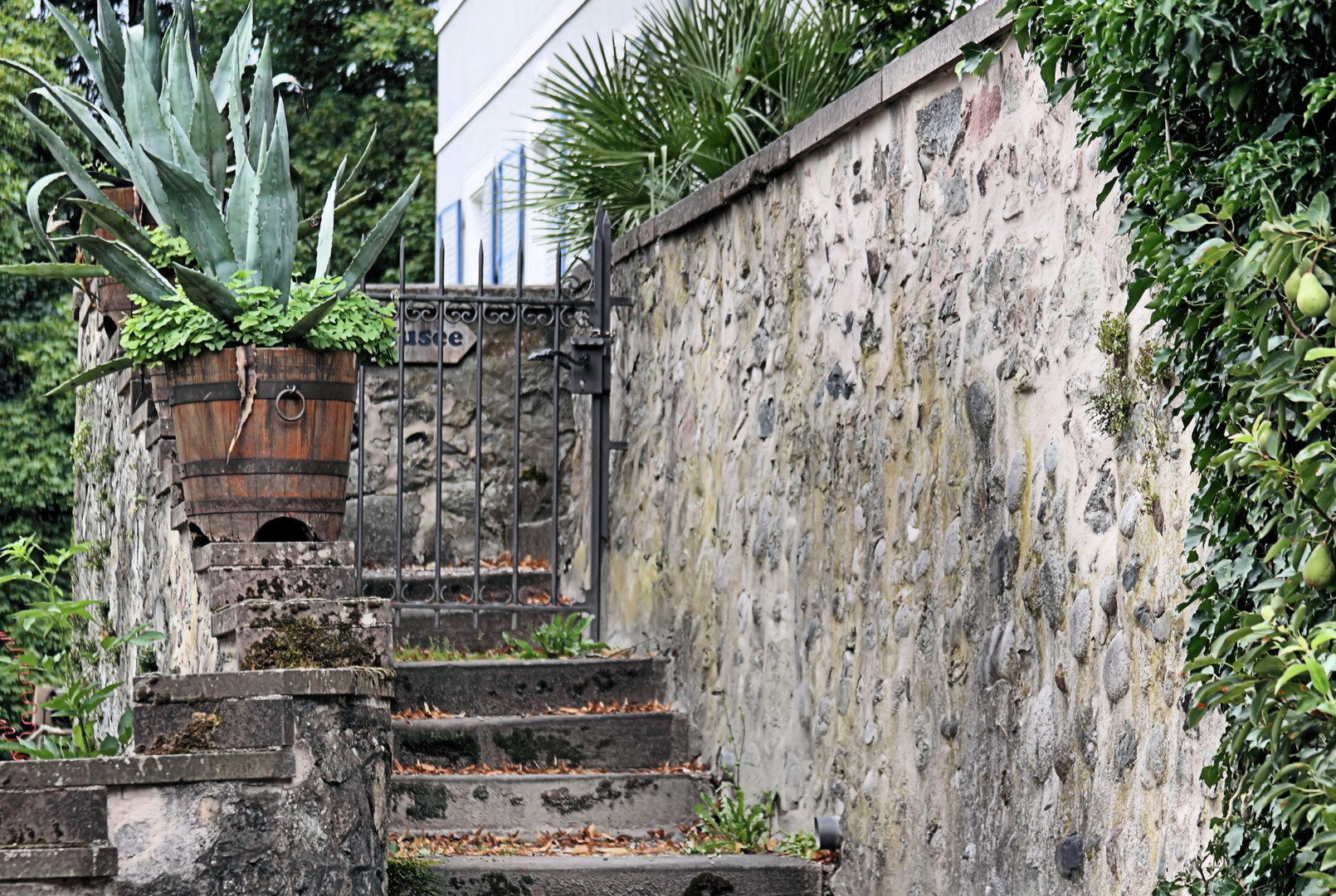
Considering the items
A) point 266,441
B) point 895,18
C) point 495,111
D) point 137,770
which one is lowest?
point 137,770

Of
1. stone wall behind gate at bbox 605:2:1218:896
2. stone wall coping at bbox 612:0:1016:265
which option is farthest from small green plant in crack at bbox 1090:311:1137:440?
stone wall coping at bbox 612:0:1016:265

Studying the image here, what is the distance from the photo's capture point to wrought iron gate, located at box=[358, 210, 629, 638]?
20.9 feet

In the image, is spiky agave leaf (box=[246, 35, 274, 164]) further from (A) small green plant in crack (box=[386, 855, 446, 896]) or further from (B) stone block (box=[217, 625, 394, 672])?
(A) small green plant in crack (box=[386, 855, 446, 896])

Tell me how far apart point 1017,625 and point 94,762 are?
6.27 feet

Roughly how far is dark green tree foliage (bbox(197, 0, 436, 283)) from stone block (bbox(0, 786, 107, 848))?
1292cm

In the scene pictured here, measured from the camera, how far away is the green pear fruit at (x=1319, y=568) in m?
2.07

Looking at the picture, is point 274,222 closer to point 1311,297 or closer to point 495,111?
point 1311,297

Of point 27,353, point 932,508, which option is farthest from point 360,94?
point 932,508

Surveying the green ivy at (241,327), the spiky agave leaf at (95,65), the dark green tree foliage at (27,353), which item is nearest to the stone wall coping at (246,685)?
the green ivy at (241,327)

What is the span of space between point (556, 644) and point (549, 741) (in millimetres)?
797

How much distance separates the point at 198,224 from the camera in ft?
12.7

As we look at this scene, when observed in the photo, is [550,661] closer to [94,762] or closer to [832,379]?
[832,379]

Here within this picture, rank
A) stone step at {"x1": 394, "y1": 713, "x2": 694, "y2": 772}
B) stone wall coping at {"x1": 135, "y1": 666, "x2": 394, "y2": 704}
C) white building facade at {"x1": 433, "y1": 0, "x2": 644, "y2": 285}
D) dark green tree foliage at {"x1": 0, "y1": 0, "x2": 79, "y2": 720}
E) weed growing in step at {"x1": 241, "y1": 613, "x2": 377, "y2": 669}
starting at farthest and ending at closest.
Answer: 1. dark green tree foliage at {"x1": 0, "y1": 0, "x2": 79, "y2": 720}
2. white building facade at {"x1": 433, "y1": 0, "x2": 644, "y2": 285}
3. stone step at {"x1": 394, "y1": 713, "x2": 694, "y2": 772}
4. weed growing in step at {"x1": 241, "y1": 613, "x2": 377, "y2": 669}
5. stone wall coping at {"x1": 135, "y1": 666, "x2": 394, "y2": 704}

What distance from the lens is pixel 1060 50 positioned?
2.89m
